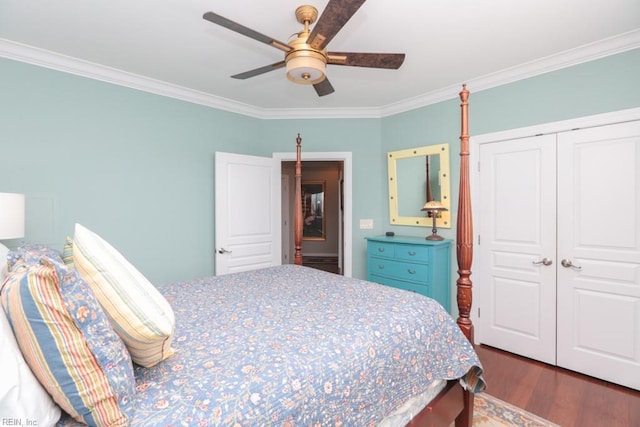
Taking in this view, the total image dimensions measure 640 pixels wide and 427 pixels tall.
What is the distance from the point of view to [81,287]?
85 centimetres

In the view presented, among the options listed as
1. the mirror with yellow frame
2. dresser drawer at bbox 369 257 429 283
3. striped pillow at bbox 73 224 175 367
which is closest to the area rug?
dresser drawer at bbox 369 257 429 283

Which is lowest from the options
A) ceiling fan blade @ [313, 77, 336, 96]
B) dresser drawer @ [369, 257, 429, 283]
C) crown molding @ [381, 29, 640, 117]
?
dresser drawer @ [369, 257, 429, 283]

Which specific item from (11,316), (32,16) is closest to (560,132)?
(11,316)

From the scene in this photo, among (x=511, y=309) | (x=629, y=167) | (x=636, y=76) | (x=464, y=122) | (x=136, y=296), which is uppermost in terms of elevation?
(x=636, y=76)

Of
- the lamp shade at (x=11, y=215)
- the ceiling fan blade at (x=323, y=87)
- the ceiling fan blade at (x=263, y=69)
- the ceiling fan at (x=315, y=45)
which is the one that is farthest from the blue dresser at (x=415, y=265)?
the lamp shade at (x=11, y=215)

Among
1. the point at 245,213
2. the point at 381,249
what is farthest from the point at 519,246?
the point at 245,213

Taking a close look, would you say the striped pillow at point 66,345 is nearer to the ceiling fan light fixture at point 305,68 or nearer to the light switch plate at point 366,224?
the ceiling fan light fixture at point 305,68

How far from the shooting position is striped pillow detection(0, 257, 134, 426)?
74cm

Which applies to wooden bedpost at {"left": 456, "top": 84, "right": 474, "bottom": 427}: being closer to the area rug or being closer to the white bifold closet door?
the area rug

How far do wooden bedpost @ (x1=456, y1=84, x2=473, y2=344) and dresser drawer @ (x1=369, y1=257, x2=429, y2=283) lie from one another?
4.18 feet

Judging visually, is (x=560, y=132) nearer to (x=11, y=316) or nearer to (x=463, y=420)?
(x=463, y=420)

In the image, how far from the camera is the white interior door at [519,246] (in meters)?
2.65

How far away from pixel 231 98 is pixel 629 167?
3690mm

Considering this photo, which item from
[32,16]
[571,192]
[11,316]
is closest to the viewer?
[11,316]
